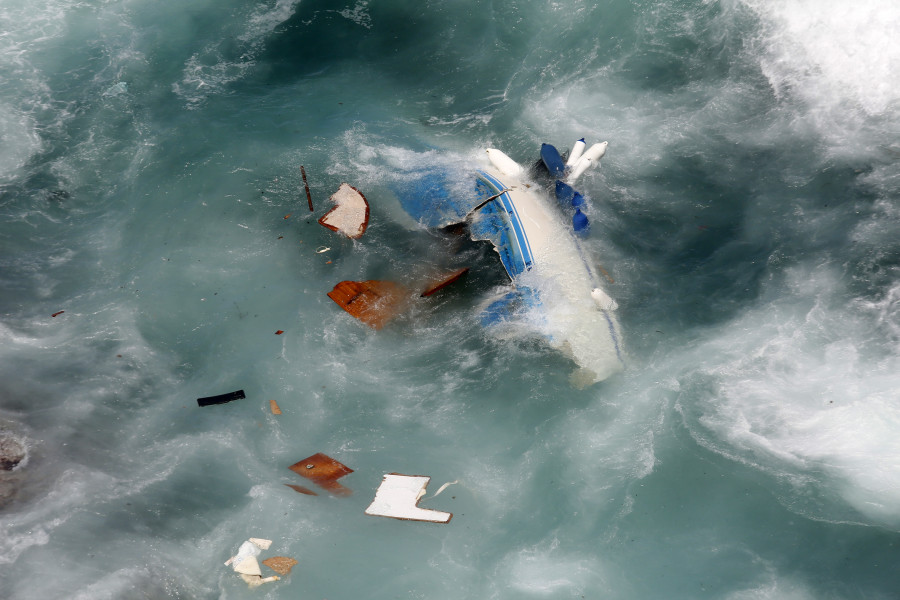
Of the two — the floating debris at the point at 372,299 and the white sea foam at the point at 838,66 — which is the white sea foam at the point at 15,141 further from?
the white sea foam at the point at 838,66

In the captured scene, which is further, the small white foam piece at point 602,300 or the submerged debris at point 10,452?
the small white foam piece at point 602,300

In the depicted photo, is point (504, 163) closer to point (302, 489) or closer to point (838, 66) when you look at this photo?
point (302, 489)

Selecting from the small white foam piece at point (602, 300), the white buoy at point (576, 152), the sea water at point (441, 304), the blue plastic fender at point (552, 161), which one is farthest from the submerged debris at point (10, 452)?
the white buoy at point (576, 152)

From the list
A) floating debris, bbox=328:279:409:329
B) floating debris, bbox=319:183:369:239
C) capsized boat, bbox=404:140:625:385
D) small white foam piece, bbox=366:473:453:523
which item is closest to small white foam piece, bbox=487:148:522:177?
capsized boat, bbox=404:140:625:385

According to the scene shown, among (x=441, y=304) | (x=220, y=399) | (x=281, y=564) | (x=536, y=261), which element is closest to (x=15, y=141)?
(x=220, y=399)

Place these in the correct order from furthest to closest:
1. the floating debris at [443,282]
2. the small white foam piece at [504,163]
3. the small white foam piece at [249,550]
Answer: the small white foam piece at [504,163]
the floating debris at [443,282]
the small white foam piece at [249,550]

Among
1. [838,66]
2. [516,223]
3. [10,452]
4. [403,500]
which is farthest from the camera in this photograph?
[838,66]

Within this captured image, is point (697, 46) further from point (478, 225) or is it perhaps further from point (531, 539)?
point (531, 539)
